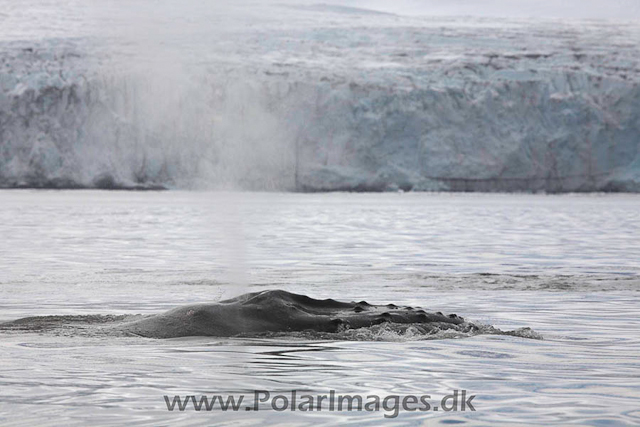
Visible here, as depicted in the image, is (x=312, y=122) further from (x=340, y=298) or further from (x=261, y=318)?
(x=261, y=318)

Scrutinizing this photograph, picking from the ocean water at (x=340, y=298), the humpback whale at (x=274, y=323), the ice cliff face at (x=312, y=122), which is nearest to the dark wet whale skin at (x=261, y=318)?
the humpback whale at (x=274, y=323)

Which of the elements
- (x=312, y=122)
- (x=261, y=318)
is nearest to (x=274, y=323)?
(x=261, y=318)

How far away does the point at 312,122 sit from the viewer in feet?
162

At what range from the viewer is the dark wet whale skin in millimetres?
8805

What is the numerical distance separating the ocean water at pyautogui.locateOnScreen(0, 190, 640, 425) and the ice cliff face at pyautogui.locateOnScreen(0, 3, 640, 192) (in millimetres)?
16059

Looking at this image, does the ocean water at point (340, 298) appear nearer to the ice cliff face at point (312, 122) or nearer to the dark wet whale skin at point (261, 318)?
the dark wet whale skin at point (261, 318)

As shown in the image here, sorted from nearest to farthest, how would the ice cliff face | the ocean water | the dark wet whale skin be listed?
the ocean water, the dark wet whale skin, the ice cliff face

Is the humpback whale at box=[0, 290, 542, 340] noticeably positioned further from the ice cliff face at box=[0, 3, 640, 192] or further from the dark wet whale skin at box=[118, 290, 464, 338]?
the ice cliff face at box=[0, 3, 640, 192]

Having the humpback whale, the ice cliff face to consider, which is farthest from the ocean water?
the ice cliff face

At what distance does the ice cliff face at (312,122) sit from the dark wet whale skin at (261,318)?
37.7 meters

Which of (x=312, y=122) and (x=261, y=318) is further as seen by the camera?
(x=312, y=122)

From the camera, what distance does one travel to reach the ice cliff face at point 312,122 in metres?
47.1

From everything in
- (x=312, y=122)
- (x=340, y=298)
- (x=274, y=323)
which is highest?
(x=274, y=323)

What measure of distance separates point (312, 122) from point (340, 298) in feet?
121
